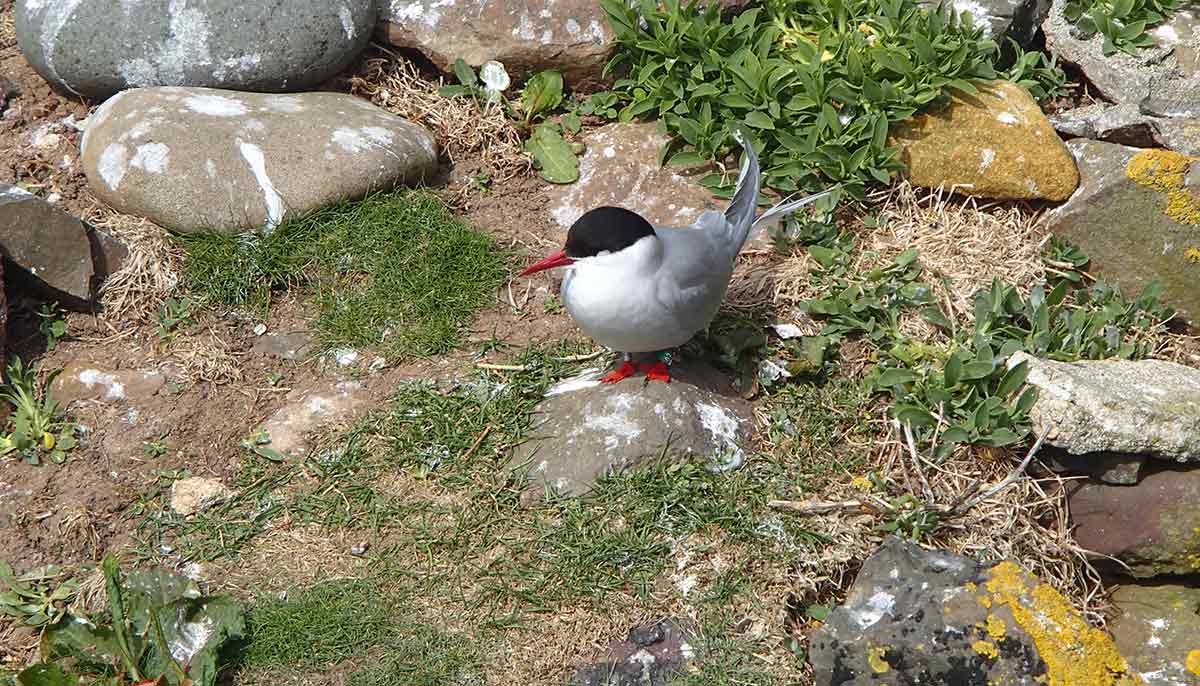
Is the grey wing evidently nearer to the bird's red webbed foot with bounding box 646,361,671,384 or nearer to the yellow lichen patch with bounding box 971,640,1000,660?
the bird's red webbed foot with bounding box 646,361,671,384

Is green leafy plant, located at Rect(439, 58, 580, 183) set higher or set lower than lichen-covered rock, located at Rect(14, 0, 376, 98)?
lower

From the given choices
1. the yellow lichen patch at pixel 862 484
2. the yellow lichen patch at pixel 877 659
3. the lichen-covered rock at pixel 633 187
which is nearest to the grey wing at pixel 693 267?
the yellow lichen patch at pixel 862 484

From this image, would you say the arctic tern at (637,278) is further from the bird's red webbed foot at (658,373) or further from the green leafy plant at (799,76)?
the green leafy plant at (799,76)

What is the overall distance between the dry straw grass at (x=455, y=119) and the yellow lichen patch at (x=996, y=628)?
3.04 metres

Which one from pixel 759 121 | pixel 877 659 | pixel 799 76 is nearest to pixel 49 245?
pixel 759 121

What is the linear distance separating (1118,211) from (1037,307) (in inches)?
29.0

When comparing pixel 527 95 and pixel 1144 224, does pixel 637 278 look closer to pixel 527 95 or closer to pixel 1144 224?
pixel 527 95

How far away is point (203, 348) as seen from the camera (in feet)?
14.3

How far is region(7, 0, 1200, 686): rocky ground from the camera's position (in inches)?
134

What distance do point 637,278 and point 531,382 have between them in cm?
81

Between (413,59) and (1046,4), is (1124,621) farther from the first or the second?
(413,59)

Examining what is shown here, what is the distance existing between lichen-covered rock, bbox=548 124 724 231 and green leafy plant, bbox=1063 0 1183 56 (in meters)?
2.10

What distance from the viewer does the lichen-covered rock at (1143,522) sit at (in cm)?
384

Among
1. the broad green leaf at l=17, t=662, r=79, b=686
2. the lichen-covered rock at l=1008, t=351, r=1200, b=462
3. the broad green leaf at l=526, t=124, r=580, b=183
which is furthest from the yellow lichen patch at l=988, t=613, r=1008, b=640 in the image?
the broad green leaf at l=526, t=124, r=580, b=183
